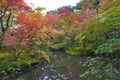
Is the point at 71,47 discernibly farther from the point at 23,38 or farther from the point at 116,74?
the point at 116,74

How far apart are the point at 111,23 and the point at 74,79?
7.42 metres

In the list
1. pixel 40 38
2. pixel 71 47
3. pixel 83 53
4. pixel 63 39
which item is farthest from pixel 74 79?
pixel 63 39

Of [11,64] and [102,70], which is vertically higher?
[102,70]

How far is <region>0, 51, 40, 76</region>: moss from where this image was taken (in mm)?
14195

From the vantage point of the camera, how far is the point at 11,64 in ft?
49.9

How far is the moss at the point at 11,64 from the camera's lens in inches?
559

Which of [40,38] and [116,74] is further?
[40,38]

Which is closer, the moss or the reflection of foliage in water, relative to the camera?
the reflection of foliage in water

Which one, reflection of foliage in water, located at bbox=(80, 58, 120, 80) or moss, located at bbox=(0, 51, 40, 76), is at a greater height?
reflection of foliage in water, located at bbox=(80, 58, 120, 80)

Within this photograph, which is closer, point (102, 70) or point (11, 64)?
point (102, 70)

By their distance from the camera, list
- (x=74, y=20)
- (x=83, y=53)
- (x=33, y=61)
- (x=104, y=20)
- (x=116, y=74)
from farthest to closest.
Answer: (x=74, y=20) < (x=83, y=53) < (x=33, y=61) < (x=104, y=20) < (x=116, y=74)

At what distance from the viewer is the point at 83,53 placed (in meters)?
23.9

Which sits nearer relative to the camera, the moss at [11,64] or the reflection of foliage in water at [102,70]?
the reflection of foliage in water at [102,70]

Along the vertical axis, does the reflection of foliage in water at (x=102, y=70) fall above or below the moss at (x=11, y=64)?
above
